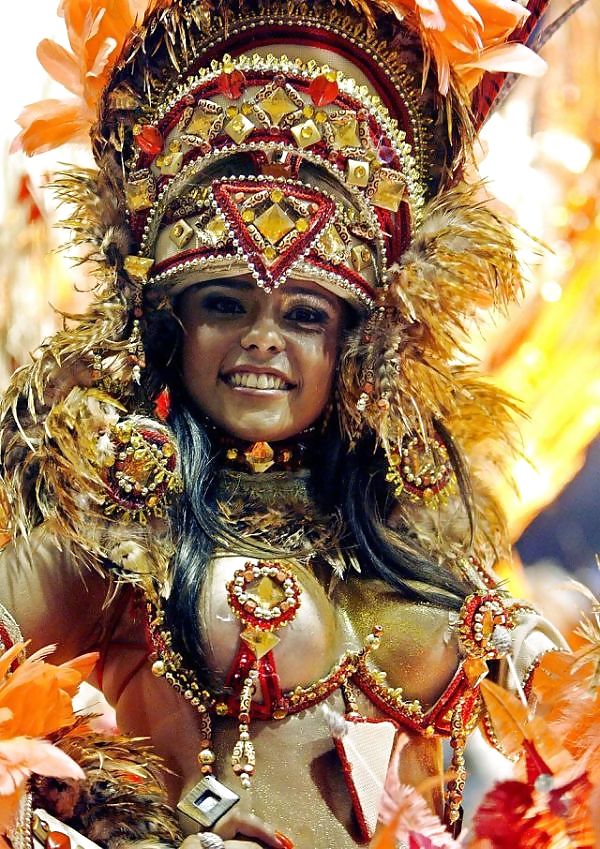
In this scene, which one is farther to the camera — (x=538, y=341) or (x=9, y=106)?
(x=538, y=341)

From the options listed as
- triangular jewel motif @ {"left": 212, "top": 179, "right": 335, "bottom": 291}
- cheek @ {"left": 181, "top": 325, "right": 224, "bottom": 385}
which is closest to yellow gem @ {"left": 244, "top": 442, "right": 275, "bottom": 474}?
cheek @ {"left": 181, "top": 325, "right": 224, "bottom": 385}

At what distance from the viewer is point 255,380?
61.5 inches

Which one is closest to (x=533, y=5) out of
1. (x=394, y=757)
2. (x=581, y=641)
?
(x=581, y=641)

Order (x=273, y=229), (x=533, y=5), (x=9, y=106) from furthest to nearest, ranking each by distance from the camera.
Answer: (x=9, y=106) → (x=533, y=5) → (x=273, y=229)

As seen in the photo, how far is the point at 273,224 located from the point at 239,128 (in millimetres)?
119

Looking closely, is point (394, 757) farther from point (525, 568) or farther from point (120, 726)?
point (525, 568)

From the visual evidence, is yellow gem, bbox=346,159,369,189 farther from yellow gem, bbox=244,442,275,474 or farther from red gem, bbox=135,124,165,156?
yellow gem, bbox=244,442,275,474

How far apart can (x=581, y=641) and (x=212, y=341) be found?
0.63m

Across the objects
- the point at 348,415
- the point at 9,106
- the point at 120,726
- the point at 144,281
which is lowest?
the point at 120,726

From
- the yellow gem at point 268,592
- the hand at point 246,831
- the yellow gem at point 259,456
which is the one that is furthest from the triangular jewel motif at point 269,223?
the hand at point 246,831

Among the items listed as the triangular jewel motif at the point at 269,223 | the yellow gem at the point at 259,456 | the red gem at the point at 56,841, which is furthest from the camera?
the yellow gem at the point at 259,456

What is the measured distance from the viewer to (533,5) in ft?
5.69

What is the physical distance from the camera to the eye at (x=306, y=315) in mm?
1580

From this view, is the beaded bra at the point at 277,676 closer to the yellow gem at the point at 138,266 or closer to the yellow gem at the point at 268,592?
the yellow gem at the point at 268,592
